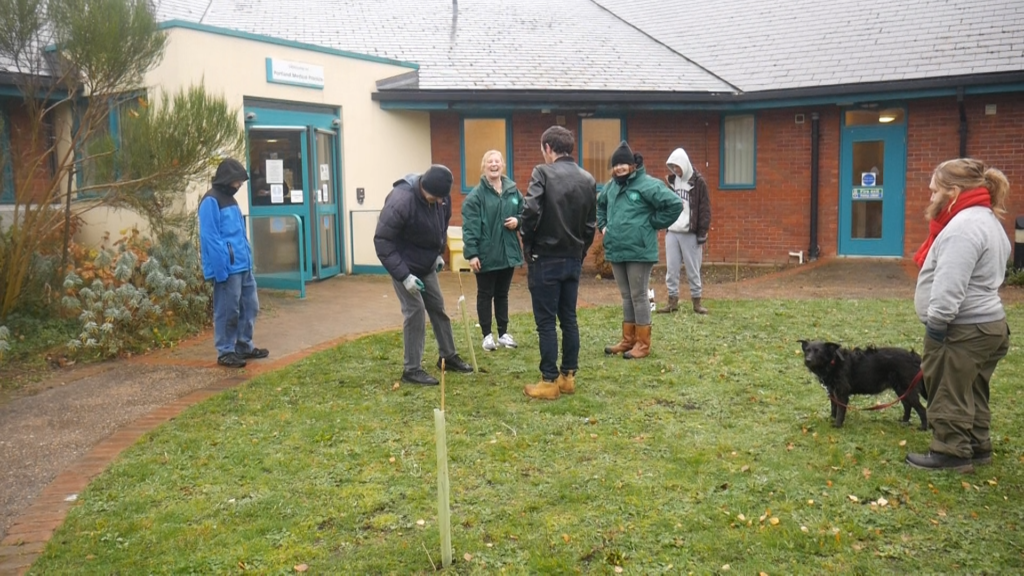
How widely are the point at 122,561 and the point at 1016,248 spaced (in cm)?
1303

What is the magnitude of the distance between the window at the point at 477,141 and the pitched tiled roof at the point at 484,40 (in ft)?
2.75

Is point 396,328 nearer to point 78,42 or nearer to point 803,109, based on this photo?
point 78,42

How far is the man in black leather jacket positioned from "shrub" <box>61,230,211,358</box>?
14.0 feet

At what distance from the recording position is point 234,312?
7.91 metres

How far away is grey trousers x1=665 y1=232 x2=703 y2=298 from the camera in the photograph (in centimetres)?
1010

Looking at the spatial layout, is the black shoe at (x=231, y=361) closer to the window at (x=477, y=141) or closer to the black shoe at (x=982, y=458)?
the black shoe at (x=982, y=458)

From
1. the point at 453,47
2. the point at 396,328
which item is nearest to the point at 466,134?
the point at 453,47

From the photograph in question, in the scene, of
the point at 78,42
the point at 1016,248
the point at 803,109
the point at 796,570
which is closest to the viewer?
the point at 796,570

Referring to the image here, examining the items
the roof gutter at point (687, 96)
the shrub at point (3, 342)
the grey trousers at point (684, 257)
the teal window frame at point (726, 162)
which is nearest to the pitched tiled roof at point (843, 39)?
the roof gutter at point (687, 96)

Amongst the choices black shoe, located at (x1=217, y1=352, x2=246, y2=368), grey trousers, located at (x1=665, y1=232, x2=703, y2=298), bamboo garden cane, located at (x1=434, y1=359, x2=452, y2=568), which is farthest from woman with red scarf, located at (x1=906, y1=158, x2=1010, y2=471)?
black shoe, located at (x1=217, y1=352, x2=246, y2=368)

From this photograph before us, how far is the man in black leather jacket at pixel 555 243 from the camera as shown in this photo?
21.1ft

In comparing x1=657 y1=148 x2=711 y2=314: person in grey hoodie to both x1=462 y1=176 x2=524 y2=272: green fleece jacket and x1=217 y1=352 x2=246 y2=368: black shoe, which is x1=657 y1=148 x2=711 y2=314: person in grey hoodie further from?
x1=217 y1=352 x2=246 y2=368: black shoe

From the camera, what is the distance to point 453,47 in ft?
55.7

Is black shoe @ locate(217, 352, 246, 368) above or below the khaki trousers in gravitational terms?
below
